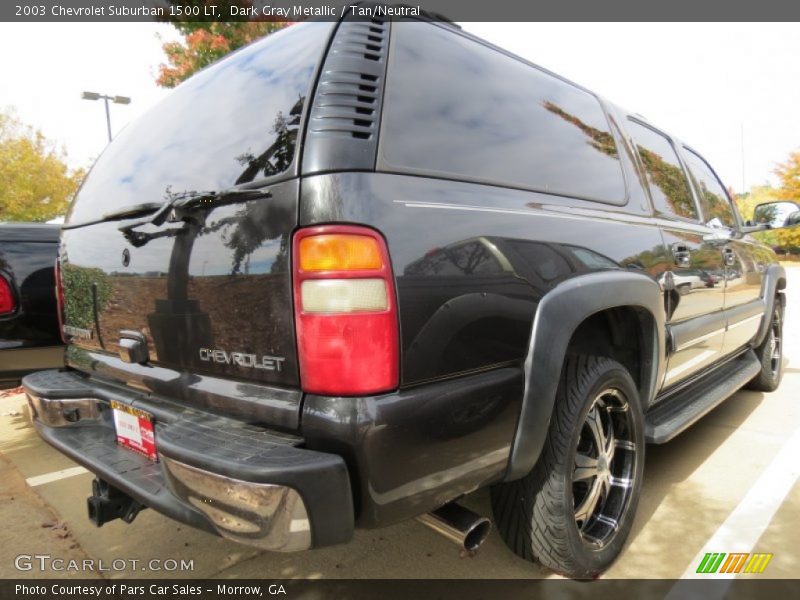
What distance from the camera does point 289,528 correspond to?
1333 mm

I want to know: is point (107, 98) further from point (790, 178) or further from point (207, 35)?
point (790, 178)

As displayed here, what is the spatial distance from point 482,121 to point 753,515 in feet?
7.80

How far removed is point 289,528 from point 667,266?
2.22 metres

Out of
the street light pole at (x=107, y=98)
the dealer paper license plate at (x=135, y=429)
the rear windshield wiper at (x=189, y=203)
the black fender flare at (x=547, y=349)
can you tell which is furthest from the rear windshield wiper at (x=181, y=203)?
the street light pole at (x=107, y=98)

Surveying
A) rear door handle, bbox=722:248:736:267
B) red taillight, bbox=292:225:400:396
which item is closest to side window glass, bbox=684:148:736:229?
rear door handle, bbox=722:248:736:267

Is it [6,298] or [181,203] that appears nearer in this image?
[181,203]

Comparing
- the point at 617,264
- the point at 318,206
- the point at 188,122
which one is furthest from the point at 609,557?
the point at 188,122

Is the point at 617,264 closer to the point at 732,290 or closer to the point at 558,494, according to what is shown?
the point at 558,494

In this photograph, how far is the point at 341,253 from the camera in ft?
4.56

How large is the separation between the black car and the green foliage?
3.14ft

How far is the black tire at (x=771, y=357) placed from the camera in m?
4.62

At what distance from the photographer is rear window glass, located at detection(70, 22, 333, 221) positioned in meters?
1.59

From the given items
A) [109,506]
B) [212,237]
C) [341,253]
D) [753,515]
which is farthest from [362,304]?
[753,515]

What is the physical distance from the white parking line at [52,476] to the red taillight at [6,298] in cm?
106
